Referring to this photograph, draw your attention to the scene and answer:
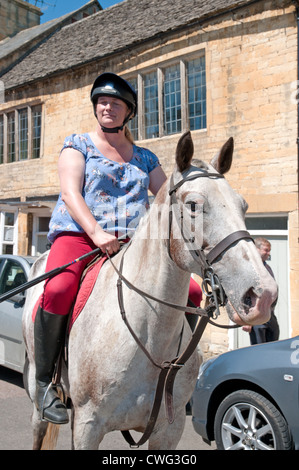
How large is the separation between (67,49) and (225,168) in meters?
15.0

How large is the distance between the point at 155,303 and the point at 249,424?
8.37 feet

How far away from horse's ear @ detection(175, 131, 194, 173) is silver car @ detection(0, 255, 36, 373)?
5257 millimetres

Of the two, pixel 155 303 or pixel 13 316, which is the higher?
pixel 155 303

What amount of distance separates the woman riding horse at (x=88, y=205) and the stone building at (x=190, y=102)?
263 inches

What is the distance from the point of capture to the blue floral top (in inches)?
115

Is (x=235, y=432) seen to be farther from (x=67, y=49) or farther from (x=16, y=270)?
(x=67, y=49)

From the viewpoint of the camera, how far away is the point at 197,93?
1114cm

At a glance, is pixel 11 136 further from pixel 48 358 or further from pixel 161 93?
pixel 48 358

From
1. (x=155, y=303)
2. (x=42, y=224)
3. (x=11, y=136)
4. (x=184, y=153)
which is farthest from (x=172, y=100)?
(x=155, y=303)

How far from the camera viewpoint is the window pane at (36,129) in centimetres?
1548

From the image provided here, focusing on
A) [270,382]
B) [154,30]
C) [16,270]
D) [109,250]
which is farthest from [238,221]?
[154,30]

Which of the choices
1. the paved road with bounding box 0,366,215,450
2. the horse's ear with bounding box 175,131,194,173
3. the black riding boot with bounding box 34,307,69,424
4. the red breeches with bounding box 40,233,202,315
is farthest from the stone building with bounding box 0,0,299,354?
the horse's ear with bounding box 175,131,194,173

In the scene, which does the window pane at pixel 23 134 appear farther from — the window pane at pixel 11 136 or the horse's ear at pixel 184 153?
the horse's ear at pixel 184 153

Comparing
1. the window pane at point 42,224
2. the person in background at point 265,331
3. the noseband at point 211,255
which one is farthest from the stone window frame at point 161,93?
the noseband at point 211,255
